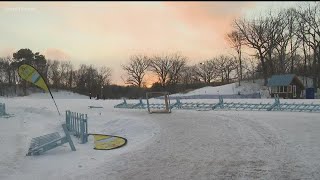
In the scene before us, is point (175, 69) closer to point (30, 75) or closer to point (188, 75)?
point (188, 75)

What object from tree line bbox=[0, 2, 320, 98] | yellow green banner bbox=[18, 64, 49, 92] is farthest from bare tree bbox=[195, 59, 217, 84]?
yellow green banner bbox=[18, 64, 49, 92]

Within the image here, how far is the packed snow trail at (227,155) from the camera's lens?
9188 mm

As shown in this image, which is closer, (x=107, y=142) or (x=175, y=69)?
(x=107, y=142)

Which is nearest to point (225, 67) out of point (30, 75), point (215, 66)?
point (215, 66)

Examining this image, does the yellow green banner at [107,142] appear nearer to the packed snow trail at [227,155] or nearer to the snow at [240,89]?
the packed snow trail at [227,155]

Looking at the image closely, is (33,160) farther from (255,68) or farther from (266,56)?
(255,68)

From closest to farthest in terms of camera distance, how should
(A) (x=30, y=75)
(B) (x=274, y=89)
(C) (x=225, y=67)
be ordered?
(A) (x=30, y=75) → (B) (x=274, y=89) → (C) (x=225, y=67)

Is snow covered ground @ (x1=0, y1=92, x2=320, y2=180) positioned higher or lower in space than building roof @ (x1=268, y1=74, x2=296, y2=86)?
lower

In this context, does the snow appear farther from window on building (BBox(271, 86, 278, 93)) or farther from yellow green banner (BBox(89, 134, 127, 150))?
yellow green banner (BBox(89, 134, 127, 150))

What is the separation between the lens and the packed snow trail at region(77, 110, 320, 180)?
30.1ft

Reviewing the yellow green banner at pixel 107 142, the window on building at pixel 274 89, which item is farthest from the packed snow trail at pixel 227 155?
the window on building at pixel 274 89

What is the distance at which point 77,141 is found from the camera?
49.1 ft

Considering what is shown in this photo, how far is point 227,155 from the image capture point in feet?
36.8

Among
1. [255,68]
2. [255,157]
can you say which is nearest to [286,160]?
[255,157]
